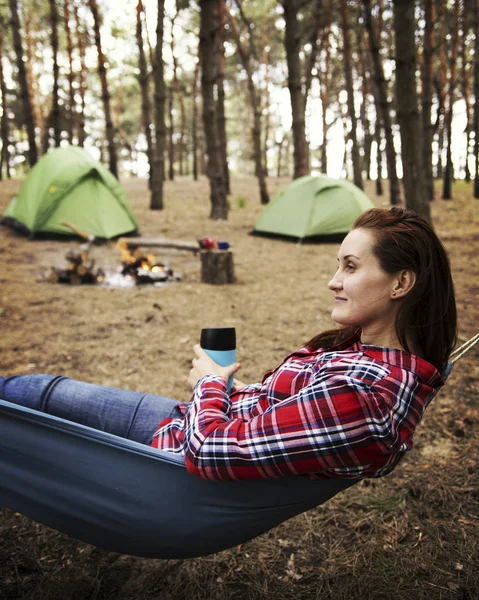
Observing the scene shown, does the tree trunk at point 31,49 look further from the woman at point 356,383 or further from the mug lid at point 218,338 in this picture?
the woman at point 356,383

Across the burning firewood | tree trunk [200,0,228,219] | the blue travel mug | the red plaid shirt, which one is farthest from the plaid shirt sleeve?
tree trunk [200,0,228,219]

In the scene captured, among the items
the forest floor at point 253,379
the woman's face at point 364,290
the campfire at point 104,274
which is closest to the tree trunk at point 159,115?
the forest floor at point 253,379

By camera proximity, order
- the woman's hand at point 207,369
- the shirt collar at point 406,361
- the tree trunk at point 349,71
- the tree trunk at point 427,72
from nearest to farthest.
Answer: the shirt collar at point 406,361, the woman's hand at point 207,369, the tree trunk at point 427,72, the tree trunk at point 349,71

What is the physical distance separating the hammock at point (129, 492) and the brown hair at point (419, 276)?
0.40 m

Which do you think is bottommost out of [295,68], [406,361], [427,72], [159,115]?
[406,361]

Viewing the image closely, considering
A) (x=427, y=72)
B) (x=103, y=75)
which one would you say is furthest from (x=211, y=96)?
(x=427, y=72)

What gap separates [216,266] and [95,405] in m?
3.88

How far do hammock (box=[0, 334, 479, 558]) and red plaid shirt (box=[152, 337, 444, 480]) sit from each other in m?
0.10

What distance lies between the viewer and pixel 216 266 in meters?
5.34

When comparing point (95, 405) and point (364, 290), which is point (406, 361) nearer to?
point (364, 290)

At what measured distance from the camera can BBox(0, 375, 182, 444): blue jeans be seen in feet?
5.01

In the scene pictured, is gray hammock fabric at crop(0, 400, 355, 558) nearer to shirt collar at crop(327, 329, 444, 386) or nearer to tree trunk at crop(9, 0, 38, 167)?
shirt collar at crop(327, 329, 444, 386)

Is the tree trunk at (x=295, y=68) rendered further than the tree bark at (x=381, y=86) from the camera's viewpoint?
Yes

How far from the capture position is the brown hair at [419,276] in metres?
1.12
